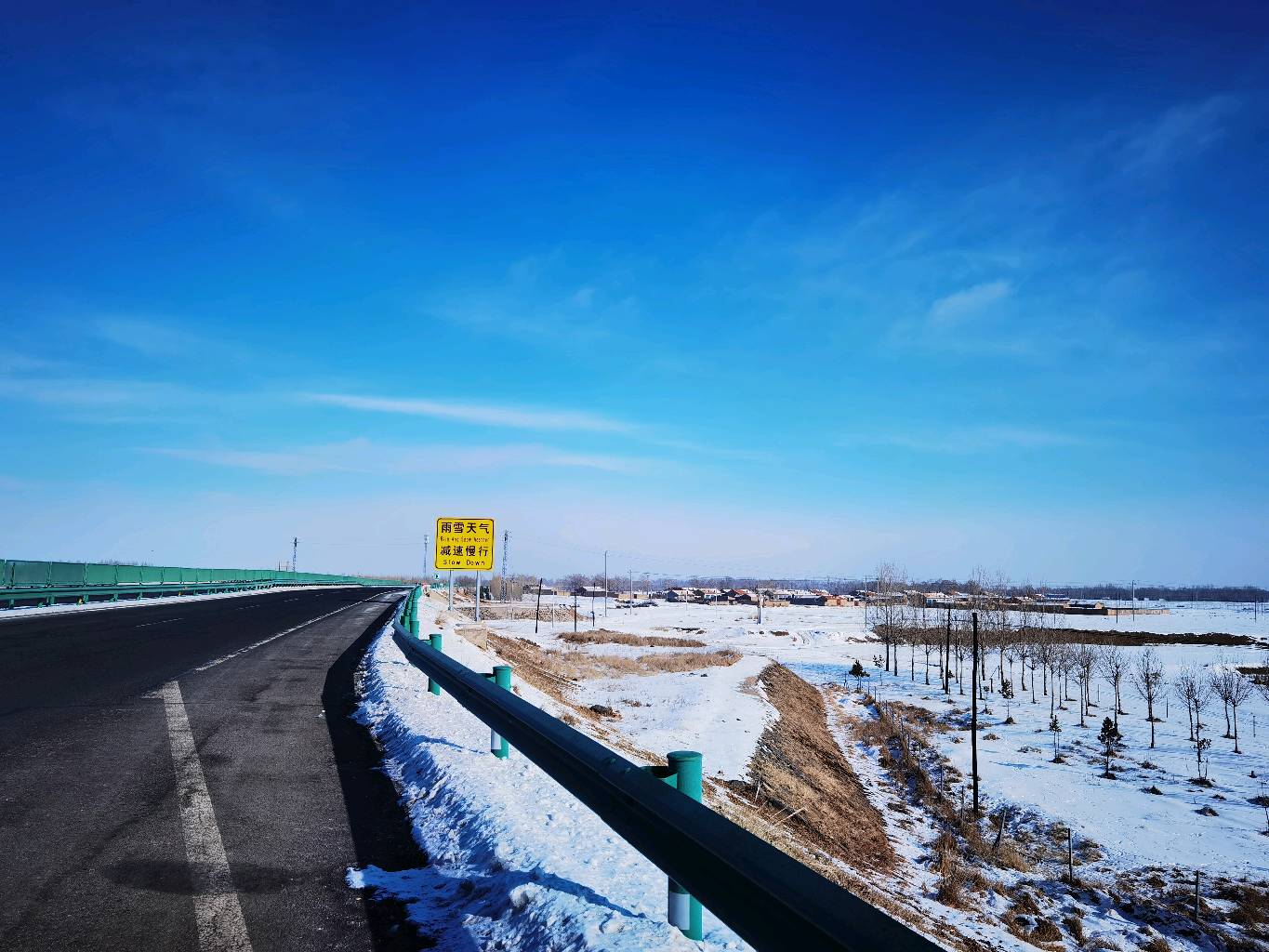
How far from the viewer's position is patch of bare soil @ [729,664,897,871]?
17578 mm

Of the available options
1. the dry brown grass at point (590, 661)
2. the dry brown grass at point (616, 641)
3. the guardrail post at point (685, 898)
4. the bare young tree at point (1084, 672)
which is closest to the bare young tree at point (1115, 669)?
the bare young tree at point (1084, 672)

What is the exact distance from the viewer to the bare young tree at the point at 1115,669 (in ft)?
145

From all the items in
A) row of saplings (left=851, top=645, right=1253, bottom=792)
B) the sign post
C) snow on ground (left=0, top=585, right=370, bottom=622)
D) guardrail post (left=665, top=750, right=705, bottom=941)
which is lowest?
row of saplings (left=851, top=645, right=1253, bottom=792)

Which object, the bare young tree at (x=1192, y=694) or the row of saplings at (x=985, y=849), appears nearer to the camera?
the row of saplings at (x=985, y=849)

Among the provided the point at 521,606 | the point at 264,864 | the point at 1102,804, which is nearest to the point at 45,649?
the point at 264,864

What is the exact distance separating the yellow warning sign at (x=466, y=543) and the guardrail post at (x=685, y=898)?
20.2 m

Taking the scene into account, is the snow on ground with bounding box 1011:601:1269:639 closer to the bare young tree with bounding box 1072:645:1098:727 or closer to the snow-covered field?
the snow-covered field

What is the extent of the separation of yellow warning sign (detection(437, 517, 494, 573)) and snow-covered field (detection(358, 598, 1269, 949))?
241cm

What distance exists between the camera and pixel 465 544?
78.3 ft

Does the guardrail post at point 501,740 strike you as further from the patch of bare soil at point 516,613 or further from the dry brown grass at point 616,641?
the patch of bare soil at point 516,613

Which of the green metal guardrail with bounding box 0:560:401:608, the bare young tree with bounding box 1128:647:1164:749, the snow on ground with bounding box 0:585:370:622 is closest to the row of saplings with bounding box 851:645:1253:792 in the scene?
the bare young tree with bounding box 1128:647:1164:749

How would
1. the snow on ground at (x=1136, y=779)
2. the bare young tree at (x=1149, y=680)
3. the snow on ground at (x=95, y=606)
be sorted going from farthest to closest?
the bare young tree at (x=1149, y=680) < the snow on ground at (x=95, y=606) < the snow on ground at (x=1136, y=779)

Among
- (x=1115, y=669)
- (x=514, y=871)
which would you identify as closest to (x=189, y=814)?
(x=514, y=871)

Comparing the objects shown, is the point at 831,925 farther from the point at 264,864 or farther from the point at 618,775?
the point at 264,864
